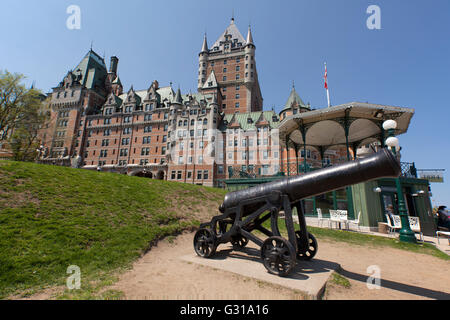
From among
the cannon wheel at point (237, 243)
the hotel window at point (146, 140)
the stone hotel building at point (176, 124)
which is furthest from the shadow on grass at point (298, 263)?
the hotel window at point (146, 140)

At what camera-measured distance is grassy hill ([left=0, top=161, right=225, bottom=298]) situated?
14.3ft

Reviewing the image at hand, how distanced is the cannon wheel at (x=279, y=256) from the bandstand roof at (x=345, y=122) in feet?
40.5

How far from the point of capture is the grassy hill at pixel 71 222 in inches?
172

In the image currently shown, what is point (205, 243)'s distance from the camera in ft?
19.0

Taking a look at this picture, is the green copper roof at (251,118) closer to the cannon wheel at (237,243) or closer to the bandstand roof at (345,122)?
the bandstand roof at (345,122)

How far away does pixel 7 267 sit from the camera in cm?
404

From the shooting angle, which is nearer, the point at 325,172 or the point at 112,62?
the point at 325,172

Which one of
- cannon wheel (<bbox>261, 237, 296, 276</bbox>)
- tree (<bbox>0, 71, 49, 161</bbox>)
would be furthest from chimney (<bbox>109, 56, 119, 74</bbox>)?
cannon wheel (<bbox>261, 237, 296, 276</bbox>)

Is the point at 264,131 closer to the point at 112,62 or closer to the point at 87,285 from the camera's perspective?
the point at 87,285

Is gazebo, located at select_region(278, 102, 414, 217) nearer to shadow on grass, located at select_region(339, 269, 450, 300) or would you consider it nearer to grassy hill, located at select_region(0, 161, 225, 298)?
grassy hill, located at select_region(0, 161, 225, 298)

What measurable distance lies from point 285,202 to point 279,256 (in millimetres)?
1217

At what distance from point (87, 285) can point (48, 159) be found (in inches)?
2629

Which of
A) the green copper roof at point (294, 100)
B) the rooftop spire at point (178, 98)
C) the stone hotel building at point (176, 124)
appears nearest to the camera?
the green copper roof at point (294, 100)
